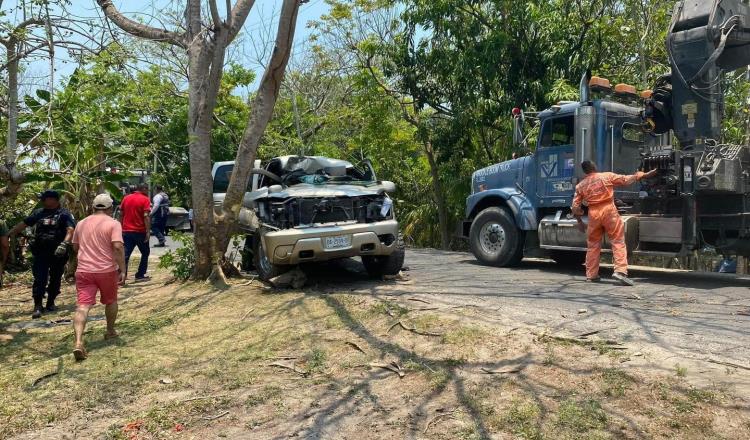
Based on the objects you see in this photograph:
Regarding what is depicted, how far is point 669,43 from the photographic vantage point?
848 cm

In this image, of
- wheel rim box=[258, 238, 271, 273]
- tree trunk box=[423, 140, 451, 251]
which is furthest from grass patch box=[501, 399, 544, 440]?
tree trunk box=[423, 140, 451, 251]

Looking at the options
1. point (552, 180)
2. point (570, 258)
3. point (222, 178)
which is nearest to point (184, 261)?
point (222, 178)

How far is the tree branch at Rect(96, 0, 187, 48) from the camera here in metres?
8.73

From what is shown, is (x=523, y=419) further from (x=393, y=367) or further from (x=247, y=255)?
(x=247, y=255)

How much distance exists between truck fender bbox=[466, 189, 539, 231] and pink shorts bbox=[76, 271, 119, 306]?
250 inches

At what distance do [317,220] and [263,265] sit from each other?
3.77 ft

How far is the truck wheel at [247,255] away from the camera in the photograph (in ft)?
32.6

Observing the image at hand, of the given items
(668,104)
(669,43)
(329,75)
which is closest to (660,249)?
(668,104)

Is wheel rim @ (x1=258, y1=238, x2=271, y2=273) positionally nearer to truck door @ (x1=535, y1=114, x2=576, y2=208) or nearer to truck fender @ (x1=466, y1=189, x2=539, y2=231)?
truck fender @ (x1=466, y1=189, x2=539, y2=231)

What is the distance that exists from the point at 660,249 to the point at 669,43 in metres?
2.77

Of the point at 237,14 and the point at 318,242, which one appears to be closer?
the point at 318,242

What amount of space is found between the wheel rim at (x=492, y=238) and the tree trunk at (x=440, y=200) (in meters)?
6.86

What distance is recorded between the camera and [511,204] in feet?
34.6

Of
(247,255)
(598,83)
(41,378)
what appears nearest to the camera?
(41,378)
